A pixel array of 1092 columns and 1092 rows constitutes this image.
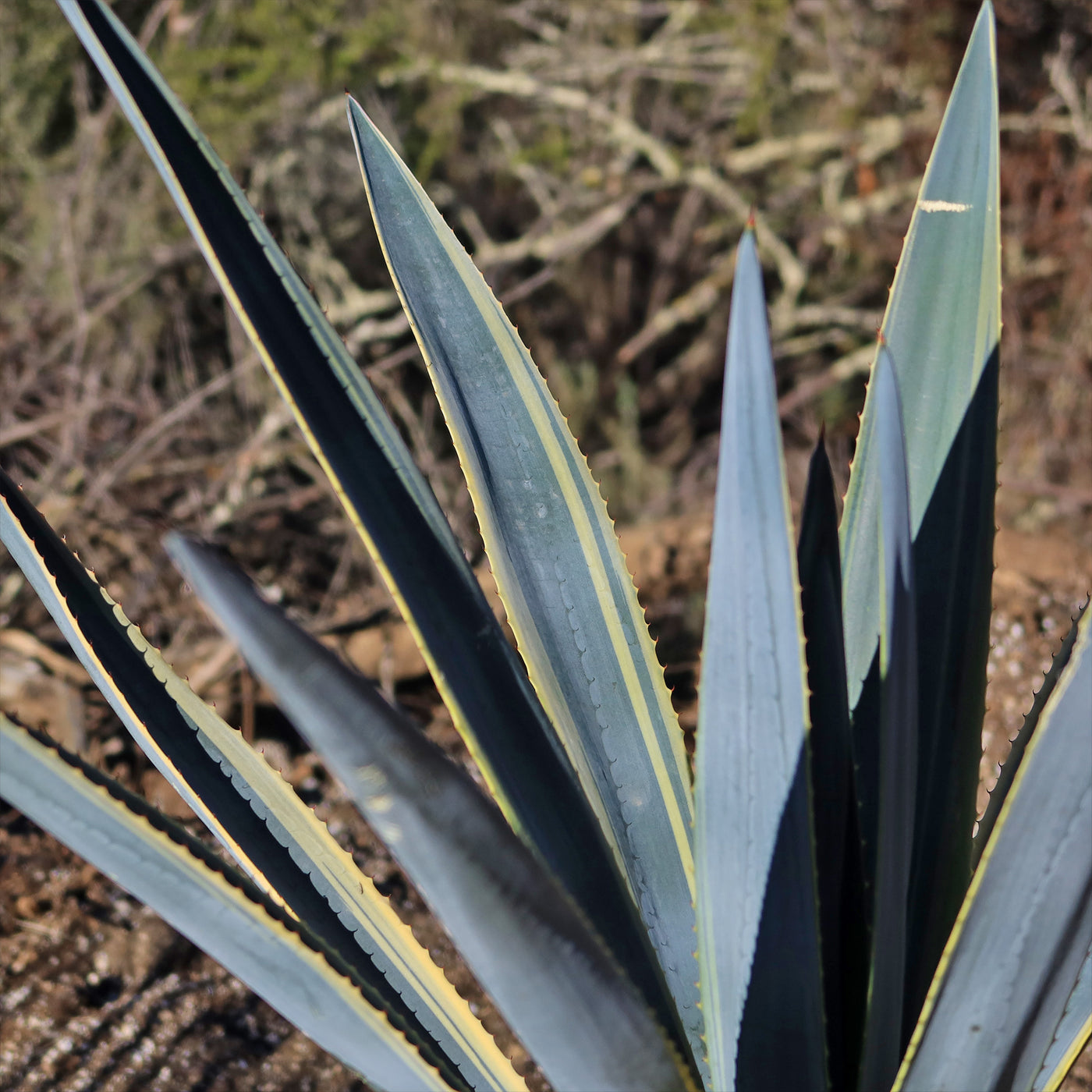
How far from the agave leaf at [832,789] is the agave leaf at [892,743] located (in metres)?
0.06

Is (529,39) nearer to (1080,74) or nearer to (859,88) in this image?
(859,88)

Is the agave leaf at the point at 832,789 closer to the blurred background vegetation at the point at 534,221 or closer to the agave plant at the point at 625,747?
the agave plant at the point at 625,747

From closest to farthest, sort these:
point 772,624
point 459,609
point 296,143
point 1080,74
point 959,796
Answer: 1. point 772,624
2. point 459,609
3. point 959,796
4. point 296,143
5. point 1080,74

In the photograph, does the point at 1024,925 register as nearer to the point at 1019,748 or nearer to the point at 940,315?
the point at 1019,748

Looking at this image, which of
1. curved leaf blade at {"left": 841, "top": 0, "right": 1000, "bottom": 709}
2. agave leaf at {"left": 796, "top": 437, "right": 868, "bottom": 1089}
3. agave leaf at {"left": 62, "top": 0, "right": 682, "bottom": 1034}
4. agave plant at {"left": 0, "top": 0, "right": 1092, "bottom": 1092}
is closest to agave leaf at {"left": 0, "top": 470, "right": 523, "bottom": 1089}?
agave plant at {"left": 0, "top": 0, "right": 1092, "bottom": 1092}

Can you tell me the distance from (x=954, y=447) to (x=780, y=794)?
14.0 inches

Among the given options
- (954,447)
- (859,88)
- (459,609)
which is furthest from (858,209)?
(459,609)

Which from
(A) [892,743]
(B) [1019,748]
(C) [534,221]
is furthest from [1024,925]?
(C) [534,221]

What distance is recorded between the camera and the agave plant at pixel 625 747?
50 cm

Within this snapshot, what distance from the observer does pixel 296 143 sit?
2633 mm

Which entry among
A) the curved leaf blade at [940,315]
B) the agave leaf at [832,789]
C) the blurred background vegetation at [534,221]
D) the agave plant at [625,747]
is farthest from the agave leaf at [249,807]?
the blurred background vegetation at [534,221]

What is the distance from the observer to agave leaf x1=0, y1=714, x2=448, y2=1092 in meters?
0.55

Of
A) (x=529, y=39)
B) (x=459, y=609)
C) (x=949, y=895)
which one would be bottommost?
(x=949, y=895)

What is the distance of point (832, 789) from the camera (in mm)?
708
